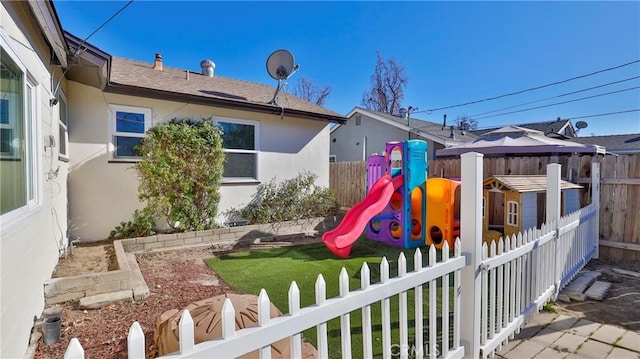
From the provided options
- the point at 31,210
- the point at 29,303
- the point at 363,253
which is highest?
the point at 31,210

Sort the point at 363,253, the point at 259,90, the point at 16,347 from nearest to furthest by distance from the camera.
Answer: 1. the point at 16,347
2. the point at 363,253
3. the point at 259,90

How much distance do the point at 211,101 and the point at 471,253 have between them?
6.50 m

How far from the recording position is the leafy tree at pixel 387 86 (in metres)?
24.2

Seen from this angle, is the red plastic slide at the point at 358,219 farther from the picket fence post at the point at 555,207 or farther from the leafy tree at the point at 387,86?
the leafy tree at the point at 387,86

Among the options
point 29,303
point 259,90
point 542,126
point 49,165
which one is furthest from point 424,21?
point 29,303

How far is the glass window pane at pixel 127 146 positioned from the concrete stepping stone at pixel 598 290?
A: 782 cm

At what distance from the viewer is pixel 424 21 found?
12.0 meters

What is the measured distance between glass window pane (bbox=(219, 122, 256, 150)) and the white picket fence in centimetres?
582

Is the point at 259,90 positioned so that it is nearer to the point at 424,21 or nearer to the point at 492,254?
the point at 424,21

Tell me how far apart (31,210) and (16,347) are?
1.20 m

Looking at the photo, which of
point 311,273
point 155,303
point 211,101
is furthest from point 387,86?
point 155,303

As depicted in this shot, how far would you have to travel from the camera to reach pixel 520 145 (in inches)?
262

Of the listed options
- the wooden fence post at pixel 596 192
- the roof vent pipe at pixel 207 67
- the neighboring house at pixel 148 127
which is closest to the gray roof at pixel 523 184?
the wooden fence post at pixel 596 192

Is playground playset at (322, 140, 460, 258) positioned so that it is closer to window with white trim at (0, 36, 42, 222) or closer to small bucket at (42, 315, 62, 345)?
small bucket at (42, 315, 62, 345)
